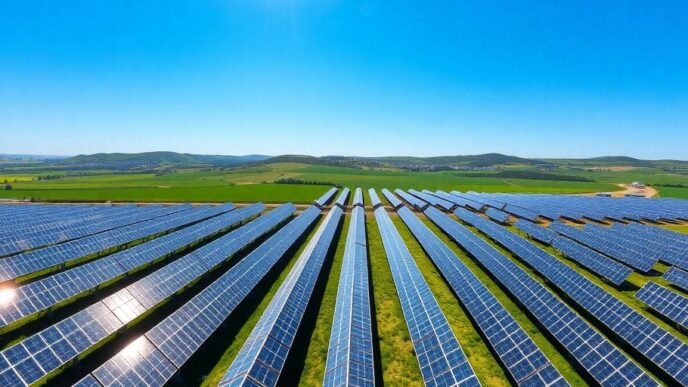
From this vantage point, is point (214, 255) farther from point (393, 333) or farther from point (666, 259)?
point (666, 259)

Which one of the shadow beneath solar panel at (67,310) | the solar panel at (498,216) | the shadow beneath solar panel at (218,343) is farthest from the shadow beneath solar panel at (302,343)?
the solar panel at (498,216)

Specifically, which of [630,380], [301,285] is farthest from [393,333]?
[630,380]

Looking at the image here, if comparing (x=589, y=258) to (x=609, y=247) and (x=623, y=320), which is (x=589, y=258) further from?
(x=623, y=320)

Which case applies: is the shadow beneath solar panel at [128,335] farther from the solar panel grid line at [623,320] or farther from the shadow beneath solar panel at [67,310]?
the solar panel grid line at [623,320]

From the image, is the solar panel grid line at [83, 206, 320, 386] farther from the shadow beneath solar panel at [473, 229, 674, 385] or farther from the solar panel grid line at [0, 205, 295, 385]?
the shadow beneath solar panel at [473, 229, 674, 385]

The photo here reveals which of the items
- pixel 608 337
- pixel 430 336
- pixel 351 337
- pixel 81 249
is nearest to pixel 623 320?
pixel 608 337

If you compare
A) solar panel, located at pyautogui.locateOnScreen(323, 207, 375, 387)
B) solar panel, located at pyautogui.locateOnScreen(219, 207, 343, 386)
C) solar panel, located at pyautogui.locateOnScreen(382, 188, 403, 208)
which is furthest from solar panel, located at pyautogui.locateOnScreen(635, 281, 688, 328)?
solar panel, located at pyautogui.locateOnScreen(382, 188, 403, 208)
